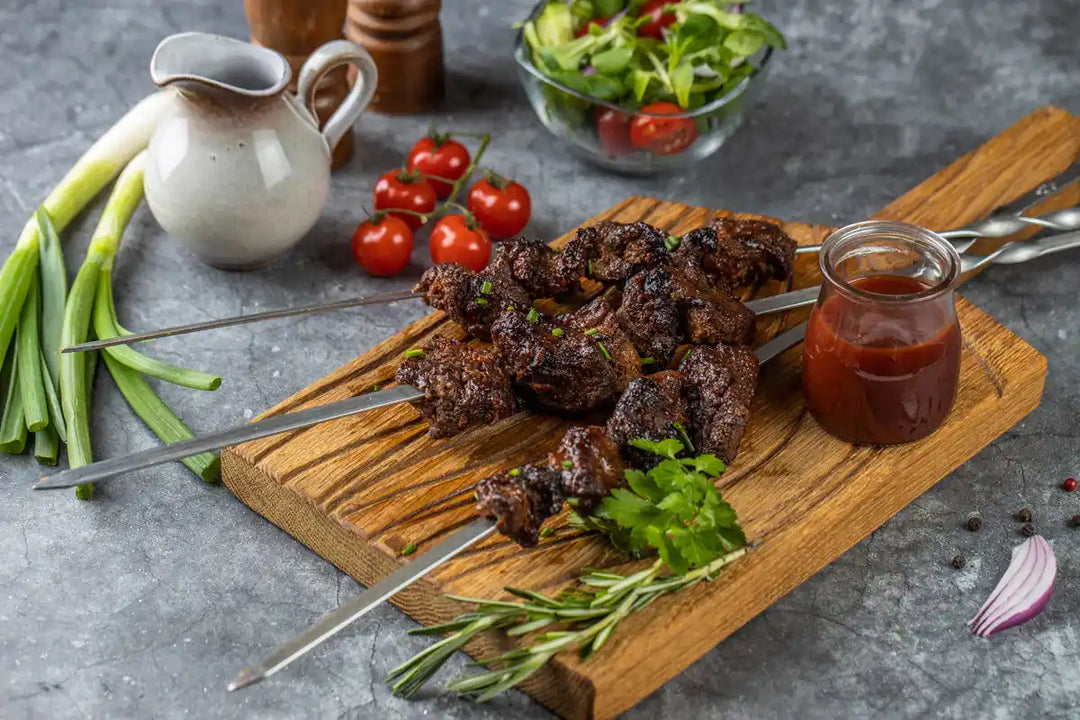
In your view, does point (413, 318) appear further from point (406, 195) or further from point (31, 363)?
point (31, 363)

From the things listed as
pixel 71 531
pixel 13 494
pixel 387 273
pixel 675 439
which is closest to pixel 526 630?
pixel 675 439

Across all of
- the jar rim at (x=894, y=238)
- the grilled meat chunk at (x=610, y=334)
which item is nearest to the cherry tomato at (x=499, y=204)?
the grilled meat chunk at (x=610, y=334)

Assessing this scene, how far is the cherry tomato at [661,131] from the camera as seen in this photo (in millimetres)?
5617

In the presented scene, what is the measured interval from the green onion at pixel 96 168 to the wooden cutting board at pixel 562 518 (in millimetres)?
1582

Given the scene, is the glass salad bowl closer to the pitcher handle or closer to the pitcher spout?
the pitcher handle

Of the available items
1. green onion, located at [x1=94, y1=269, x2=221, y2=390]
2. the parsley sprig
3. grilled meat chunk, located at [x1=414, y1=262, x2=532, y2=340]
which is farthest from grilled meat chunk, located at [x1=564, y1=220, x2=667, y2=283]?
green onion, located at [x1=94, y1=269, x2=221, y2=390]

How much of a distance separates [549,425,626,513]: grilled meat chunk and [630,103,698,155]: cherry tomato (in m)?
2.12

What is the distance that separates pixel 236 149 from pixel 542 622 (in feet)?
7.59

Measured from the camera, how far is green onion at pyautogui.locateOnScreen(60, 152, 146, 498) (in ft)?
14.4

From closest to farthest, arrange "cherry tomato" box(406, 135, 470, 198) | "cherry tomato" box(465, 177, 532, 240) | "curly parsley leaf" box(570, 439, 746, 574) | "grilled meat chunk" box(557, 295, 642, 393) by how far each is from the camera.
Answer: "curly parsley leaf" box(570, 439, 746, 574), "grilled meat chunk" box(557, 295, 642, 393), "cherry tomato" box(465, 177, 532, 240), "cherry tomato" box(406, 135, 470, 198)

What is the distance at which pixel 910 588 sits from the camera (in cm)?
407

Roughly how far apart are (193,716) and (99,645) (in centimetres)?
41

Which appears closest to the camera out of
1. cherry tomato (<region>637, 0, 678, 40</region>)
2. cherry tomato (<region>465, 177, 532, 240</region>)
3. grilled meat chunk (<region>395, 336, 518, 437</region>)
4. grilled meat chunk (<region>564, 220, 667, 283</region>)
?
grilled meat chunk (<region>395, 336, 518, 437</region>)

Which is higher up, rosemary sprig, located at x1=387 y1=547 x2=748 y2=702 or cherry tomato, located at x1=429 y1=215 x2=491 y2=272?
rosemary sprig, located at x1=387 y1=547 x2=748 y2=702
